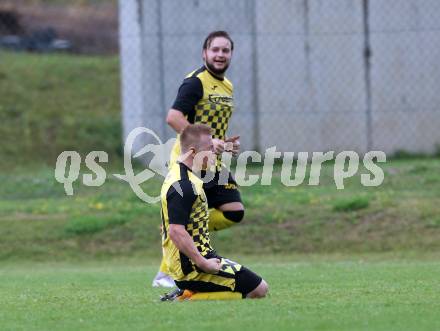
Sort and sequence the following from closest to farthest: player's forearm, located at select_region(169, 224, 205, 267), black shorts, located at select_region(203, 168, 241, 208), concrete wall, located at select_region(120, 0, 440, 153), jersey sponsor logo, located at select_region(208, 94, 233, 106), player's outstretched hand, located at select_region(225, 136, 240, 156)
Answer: player's forearm, located at select_region(169, 224, 205, 267) < player's outstretched hand, located at select_region(225, 136, 240, 156) < jersey sponsor logo, located at select_region(208, 94, 233, 106) < black shorts, located at select_region(203, 168, 241, 208) < concrete wall, located at select_region(120, 0, 440, 153)

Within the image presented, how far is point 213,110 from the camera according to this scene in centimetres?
993

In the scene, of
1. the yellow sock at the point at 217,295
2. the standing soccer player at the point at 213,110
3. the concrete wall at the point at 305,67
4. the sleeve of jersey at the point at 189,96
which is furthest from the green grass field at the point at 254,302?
the concrete wall at the point at 305,67

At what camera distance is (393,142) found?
683 inches

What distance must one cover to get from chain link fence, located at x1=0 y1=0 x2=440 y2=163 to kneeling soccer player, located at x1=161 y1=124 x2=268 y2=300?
352 inches

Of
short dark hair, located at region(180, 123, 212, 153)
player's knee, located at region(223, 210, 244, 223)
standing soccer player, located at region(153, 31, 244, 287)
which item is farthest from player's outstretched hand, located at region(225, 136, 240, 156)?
short dark hair, located at region(180, 123, 212, 153)

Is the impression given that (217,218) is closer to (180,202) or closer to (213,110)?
(213,110)

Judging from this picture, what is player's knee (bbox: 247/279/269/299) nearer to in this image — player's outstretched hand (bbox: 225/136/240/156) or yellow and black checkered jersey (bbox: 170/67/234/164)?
player's outstretched hand (bbox: 225/136/240/156)

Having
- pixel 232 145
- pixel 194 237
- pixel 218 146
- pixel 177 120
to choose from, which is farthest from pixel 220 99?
pixel 194 237

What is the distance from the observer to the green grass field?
6.85 meters

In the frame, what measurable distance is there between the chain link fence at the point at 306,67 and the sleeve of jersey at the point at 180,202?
29.9ft

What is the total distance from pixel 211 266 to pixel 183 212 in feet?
1.49

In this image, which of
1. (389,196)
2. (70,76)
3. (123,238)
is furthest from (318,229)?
(70,76)

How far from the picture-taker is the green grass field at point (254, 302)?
6.85m

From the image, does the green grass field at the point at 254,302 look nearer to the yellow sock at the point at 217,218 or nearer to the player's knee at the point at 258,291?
the player's knee at the point at 258,291
